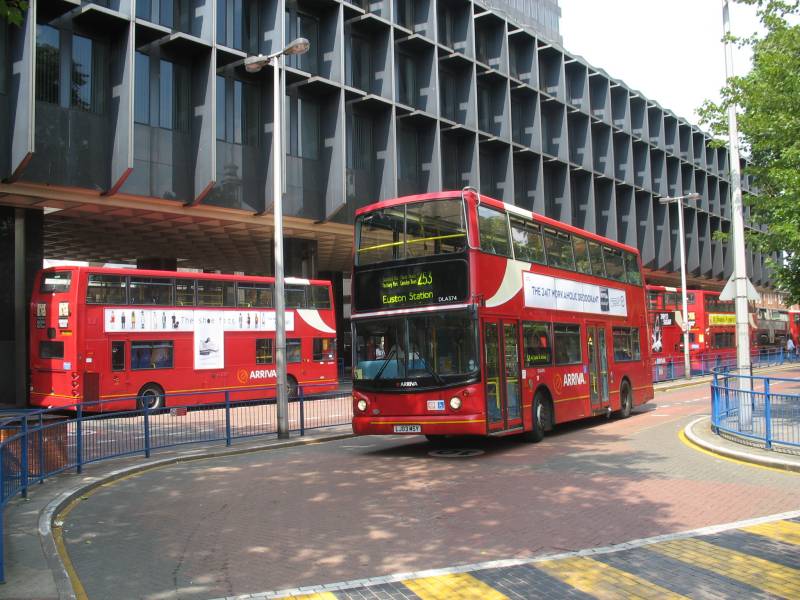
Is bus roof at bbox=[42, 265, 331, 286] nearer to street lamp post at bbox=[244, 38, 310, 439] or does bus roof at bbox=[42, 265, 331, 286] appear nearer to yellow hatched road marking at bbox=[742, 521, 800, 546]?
street lamp post at bbox=[244, 38, 310, 439]

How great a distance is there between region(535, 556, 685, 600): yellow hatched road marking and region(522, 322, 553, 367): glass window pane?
7.25 meters

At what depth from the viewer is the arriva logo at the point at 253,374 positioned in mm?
23031

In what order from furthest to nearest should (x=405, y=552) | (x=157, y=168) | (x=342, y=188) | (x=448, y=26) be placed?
(x=448, y=26), (x=342, y=188), (x=157, y=168), (x=405, y=552)

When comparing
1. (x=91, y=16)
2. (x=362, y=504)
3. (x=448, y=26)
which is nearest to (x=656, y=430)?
(x=362, y=504)

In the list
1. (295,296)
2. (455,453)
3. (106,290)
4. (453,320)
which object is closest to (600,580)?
(453,320)

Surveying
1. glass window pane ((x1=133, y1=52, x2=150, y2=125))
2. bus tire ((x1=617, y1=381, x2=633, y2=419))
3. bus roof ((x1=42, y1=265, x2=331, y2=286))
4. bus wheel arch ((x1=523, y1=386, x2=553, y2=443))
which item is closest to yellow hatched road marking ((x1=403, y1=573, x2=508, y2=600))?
bus wheel arch ((x1=523, y1=386, x2=553, y2=443))

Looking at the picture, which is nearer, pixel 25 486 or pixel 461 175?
pixel 25 486

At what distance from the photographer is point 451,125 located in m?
33.0

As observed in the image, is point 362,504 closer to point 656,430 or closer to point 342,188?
point 656,430

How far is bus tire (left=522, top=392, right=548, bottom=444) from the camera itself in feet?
44.8

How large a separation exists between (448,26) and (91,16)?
19205 mm

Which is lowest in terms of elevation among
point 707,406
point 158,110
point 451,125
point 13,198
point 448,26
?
point 707,406

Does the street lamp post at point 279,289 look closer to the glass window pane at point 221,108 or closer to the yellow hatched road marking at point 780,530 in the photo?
the glass window pane at point 221,108

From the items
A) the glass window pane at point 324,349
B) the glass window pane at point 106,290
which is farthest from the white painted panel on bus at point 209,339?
the glass window pane at point 324,349
